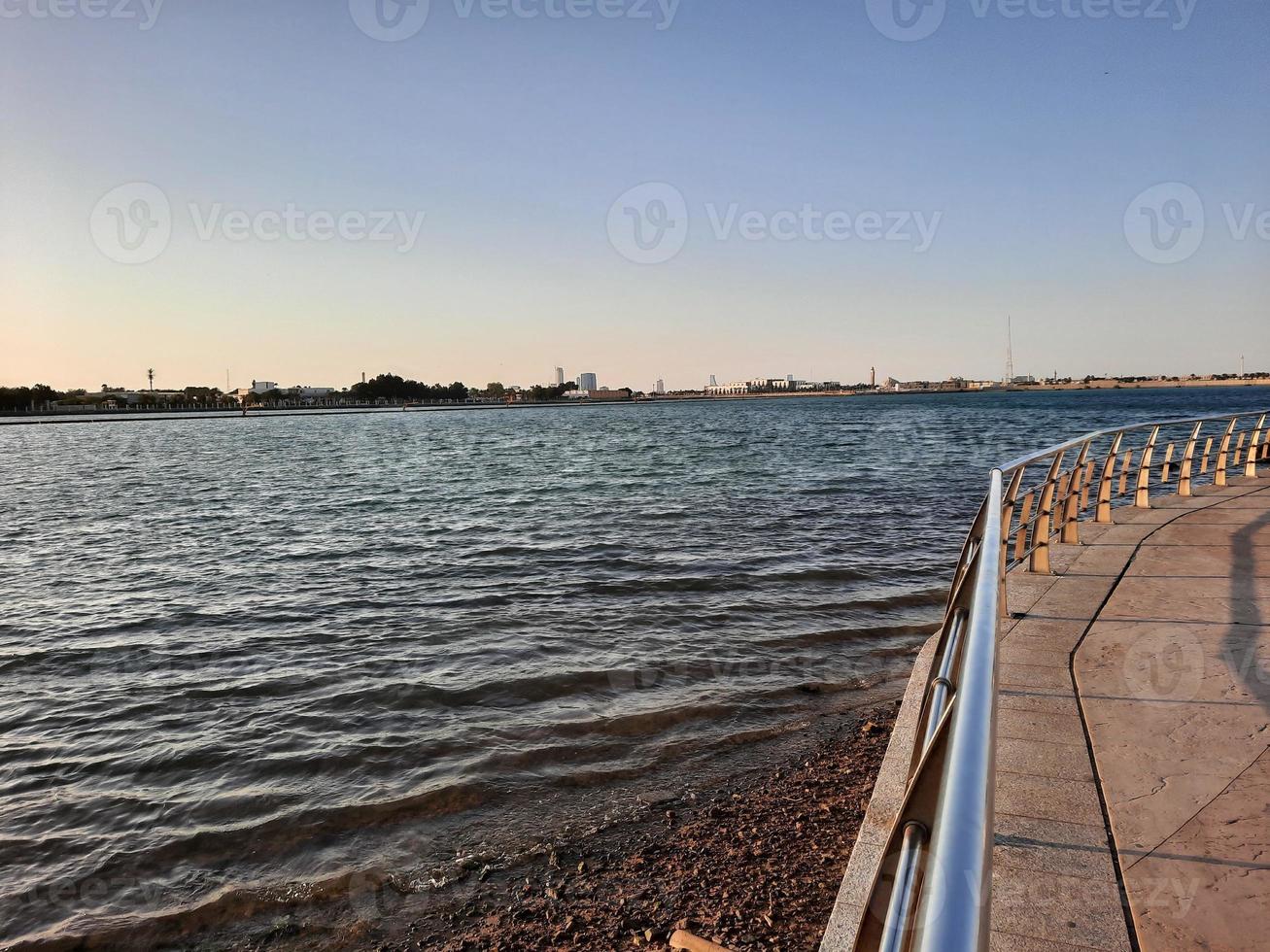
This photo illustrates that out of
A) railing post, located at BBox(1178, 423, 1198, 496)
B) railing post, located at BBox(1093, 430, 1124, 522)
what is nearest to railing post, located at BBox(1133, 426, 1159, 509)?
railing post, located at BBox(1093, 430, 1124, 522)

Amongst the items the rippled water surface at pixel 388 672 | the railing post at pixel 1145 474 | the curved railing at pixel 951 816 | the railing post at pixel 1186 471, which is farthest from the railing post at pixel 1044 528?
the railing post at pixel 1186 471

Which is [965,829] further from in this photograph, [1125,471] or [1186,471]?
[1186,471]

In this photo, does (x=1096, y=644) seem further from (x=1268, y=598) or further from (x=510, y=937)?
(x=510, y=937)

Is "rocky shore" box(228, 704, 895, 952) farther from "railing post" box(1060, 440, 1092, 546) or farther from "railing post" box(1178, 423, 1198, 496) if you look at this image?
"railing post" box(1178, 423, 1198, 496)

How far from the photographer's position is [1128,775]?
3854 millimetres

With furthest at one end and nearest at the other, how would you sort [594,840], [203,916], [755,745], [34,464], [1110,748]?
[34,464] → [755,745] → [594,840] → [203,916] → [1110,748]

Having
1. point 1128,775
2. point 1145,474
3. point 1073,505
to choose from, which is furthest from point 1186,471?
point 1128,775

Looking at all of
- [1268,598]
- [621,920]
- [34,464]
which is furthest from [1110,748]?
[34,464]

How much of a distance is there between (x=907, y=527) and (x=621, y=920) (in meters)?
14.4

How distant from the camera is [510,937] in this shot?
13.7ft

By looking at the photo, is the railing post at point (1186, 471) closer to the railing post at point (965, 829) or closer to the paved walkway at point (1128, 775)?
the paved walkway at point (1128, 775)

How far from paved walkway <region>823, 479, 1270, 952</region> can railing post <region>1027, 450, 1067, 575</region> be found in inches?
26.8

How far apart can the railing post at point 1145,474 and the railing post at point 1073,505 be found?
180 centimetres

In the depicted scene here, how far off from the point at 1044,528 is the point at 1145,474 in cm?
484
